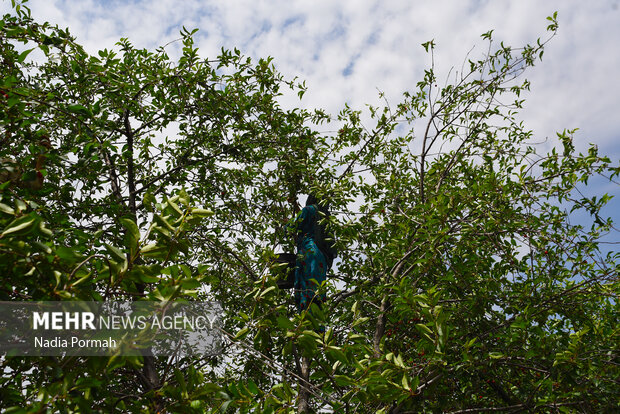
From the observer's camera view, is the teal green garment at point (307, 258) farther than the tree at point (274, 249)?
Yes

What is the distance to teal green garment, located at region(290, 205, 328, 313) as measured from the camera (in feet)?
15.2

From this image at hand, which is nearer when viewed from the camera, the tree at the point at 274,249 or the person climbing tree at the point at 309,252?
the tree at the point at 274,249

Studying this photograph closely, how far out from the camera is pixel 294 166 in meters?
4.95

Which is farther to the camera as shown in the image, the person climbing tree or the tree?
the person climbing tree

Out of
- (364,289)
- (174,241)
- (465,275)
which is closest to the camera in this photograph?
(174,241)

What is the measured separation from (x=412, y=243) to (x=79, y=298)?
280 centimetres

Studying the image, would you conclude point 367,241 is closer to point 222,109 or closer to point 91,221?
point 222,109

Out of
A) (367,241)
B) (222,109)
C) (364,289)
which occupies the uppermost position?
(222,109)

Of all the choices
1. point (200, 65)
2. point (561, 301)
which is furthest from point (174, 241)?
point (200, 65)

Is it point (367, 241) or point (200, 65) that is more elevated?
point (200, 65)

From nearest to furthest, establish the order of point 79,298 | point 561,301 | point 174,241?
point 79,298 → point 174,241 → point 561,301

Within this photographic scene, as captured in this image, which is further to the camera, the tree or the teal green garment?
the teal green garment

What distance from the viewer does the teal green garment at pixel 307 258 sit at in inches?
183

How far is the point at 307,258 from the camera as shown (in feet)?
15.5
